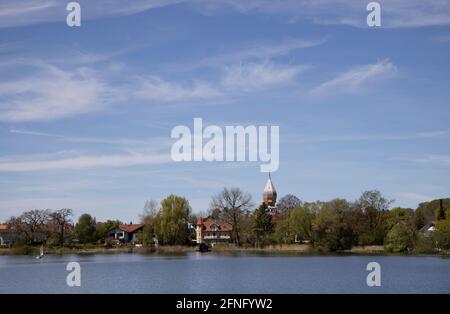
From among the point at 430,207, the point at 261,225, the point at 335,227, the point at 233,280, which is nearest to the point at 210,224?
the point at 261,225

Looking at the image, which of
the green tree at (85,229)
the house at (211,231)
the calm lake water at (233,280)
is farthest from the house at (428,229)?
the green tree at (85,229)

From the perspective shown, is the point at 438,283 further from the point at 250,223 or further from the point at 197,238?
the point at 197,238

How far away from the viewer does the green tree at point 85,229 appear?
3076 inches

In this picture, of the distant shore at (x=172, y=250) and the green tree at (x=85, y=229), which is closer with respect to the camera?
the distant shore at (x=172, y=250)

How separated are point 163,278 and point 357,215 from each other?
37636 mm

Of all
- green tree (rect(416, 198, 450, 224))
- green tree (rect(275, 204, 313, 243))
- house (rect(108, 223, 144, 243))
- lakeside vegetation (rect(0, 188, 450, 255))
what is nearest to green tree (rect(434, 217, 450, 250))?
lakeside vegetation (rect(0, 188, 450, 255))

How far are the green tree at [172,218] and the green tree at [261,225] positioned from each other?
35.0ft

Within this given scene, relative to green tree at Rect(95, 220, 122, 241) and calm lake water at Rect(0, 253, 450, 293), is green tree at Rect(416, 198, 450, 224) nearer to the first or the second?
green tree at Rect(95, 220, 122, 241)

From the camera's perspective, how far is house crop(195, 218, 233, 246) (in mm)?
101688

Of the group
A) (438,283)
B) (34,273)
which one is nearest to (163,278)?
(34,273)

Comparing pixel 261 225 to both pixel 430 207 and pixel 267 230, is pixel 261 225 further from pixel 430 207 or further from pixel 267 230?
pixel 430 207

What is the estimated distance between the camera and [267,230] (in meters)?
81.8

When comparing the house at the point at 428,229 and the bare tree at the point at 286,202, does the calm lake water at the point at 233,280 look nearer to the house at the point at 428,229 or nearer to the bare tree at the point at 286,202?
the house at the point at 428,229

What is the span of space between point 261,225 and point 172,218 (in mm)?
14016
